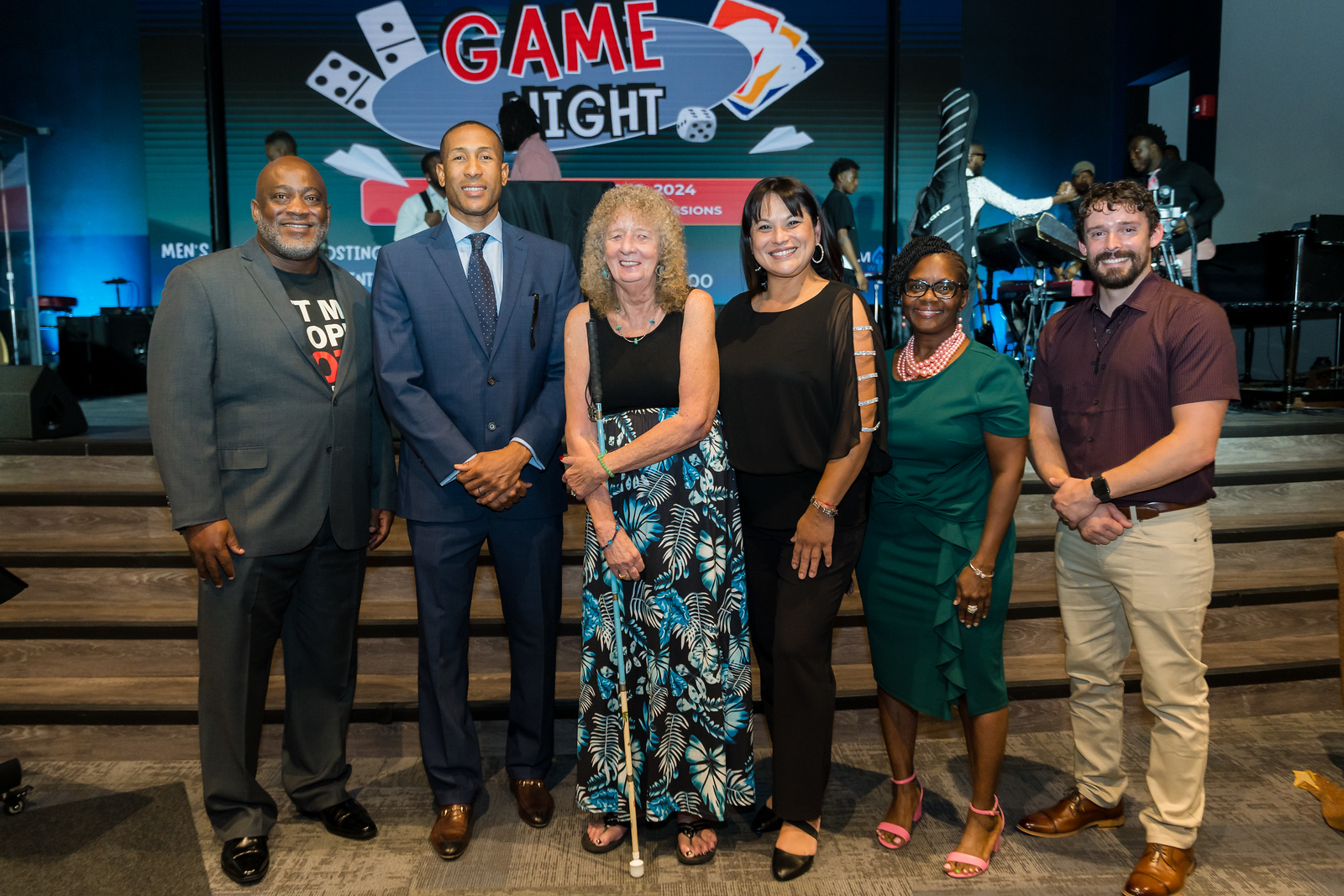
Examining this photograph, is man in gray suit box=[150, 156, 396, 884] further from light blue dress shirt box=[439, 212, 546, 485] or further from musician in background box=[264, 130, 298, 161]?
musician in background box=[264, 130, 298, 161]

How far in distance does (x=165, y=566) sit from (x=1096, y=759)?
3499mm

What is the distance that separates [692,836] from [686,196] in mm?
6908

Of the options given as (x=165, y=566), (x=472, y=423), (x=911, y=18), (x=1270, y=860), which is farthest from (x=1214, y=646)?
(x=911, y=18)

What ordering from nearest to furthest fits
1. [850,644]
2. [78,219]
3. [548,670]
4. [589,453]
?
[589,453] < [548,670] < [850,644] < [78,219]

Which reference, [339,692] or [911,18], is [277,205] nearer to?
[339,692]

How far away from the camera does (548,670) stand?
2514 millimetres

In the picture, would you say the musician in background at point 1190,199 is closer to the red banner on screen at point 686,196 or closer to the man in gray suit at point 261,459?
the red banner on screen at point 686,196

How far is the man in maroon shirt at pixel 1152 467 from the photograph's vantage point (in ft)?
6.74

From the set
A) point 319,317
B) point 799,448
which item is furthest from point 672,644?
point 319,317

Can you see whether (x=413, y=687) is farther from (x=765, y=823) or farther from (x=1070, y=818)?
(x=1070, y=818)

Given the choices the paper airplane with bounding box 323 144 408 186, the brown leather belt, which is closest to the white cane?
the brown leather belt

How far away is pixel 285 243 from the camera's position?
7.55ft

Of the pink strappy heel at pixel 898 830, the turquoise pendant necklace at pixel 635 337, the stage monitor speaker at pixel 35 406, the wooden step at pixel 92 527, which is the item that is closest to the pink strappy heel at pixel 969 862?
the pink strappy heel at pixel 898 830

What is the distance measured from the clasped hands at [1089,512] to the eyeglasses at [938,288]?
1.86 ft
